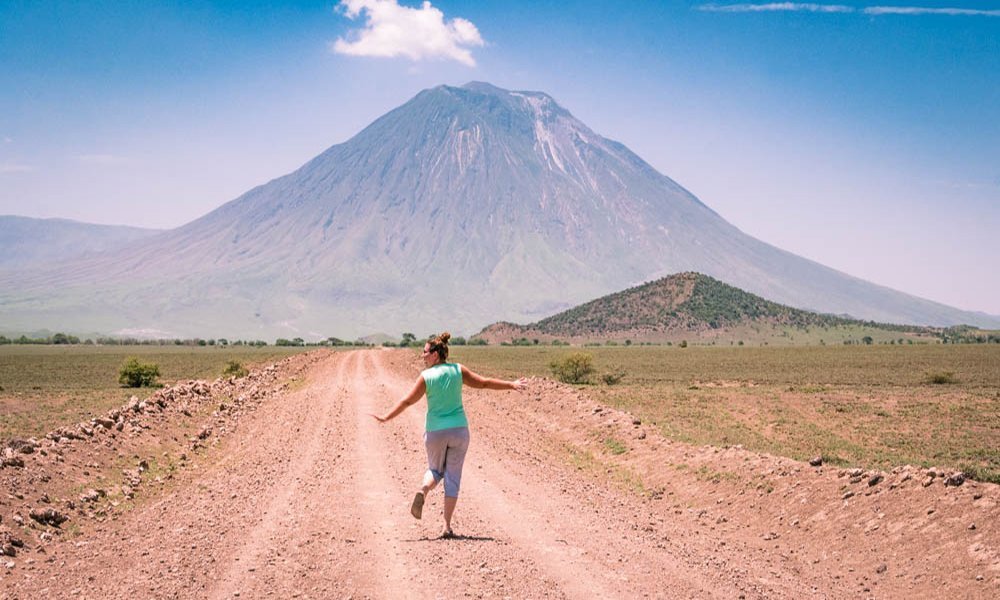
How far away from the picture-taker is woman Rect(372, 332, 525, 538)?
320 inches

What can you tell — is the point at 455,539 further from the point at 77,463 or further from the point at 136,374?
the point at 136,374

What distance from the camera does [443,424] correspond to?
26.9 ft

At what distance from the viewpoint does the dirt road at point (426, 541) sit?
684 cm

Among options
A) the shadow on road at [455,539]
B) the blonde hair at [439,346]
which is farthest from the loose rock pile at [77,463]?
the blonde hair at [439,346]

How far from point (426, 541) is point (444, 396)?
1496 mm

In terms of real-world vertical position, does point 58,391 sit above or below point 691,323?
below

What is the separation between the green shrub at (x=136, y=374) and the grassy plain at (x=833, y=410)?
66.5ft

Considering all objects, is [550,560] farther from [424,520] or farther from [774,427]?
[774,427]

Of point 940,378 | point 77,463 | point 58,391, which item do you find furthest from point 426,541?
point 940,378

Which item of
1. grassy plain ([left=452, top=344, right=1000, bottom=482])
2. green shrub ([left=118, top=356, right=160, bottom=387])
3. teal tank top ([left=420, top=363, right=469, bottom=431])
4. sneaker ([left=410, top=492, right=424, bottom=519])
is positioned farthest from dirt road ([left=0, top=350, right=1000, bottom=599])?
green shrub ([left=118, top=356, right=160, bottom=387])

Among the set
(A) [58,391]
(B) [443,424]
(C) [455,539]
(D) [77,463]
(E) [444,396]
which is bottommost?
(A) [58,391]

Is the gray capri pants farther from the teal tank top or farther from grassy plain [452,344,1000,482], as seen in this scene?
grassy plain [452,344,1000,482]

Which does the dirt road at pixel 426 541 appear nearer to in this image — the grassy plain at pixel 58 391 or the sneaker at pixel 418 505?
the sneaker at pixel 418 505

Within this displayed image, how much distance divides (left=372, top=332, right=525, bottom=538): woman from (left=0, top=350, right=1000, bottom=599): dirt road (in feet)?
1.63
